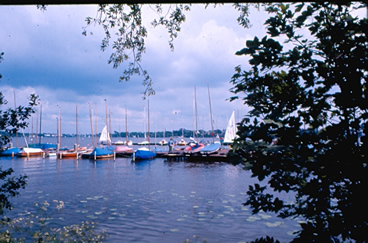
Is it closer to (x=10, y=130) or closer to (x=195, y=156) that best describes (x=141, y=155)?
(x=195, y=156)

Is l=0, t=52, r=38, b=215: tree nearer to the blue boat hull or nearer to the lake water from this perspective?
the lake water

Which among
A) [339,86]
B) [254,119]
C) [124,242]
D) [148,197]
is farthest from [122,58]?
[148,197]

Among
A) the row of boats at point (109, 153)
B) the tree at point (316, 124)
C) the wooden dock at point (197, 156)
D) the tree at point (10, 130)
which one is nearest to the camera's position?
the tree at point (316, 124)

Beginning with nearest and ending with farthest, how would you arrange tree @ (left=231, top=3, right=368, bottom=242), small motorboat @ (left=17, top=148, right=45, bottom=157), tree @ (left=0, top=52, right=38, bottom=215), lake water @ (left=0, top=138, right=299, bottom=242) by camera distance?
tree @ (left=231, top=3, right=368, bottom=242) < tree @ (left=0, top=52, right=38, bottom=215) < lake water @ (left=0, top=138, right=299, bottom=242) < small motorboat @ (left=17, top=148, right=45, bottom=157)

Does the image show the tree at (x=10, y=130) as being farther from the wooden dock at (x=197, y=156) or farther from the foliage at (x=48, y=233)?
the wooden dock at (x=197, y=156)

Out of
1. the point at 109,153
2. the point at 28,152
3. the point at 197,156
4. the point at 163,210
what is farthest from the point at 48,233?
the point at 28,152

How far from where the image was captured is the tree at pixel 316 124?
2441 millimetres

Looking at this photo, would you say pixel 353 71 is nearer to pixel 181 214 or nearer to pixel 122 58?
pixel 122 58

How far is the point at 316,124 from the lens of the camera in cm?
275

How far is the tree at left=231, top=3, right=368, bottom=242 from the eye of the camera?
2.44m

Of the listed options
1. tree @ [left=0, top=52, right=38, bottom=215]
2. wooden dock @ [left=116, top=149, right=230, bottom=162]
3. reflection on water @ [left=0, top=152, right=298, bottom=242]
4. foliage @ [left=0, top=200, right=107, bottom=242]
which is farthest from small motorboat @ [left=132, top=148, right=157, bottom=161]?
tree @ [left=0, top=52, right=38, bottom=215]

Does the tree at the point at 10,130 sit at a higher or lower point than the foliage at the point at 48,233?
higher

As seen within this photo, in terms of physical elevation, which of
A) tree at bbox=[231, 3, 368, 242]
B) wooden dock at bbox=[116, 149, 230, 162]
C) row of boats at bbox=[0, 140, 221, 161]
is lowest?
wooden dock at bbox=[116, 149, 230, 162]

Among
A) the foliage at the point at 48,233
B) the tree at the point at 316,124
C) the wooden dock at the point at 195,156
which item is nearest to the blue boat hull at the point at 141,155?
the wooden dock at the point at 195,156
